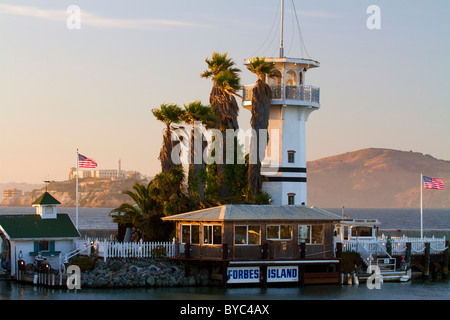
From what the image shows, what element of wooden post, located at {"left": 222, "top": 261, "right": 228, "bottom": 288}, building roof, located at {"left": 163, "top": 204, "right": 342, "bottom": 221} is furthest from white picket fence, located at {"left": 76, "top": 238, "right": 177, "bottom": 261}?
wooden post, located at {"left": 222, "top": 261, "right": 228, "bottom": 288}

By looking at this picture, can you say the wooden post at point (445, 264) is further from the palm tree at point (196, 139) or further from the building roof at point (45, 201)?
the building roof at point (45, 201)

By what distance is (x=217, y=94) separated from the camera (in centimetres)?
5394

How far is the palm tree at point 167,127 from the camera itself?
4950cm

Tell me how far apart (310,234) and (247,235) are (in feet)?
11.9

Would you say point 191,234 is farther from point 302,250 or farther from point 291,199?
point 291,199

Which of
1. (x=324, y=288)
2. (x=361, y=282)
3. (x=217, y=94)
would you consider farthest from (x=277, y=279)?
(x=217, y=94)

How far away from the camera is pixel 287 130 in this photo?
55.2 metres

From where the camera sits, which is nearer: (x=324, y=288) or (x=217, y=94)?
(x=324, y=288)

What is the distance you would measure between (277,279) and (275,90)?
15582 millimetres

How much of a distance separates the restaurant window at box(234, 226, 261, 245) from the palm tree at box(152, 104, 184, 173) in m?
8.13

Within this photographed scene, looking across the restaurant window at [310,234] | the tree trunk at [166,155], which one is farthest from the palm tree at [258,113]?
the restaurant window at [310,234]
